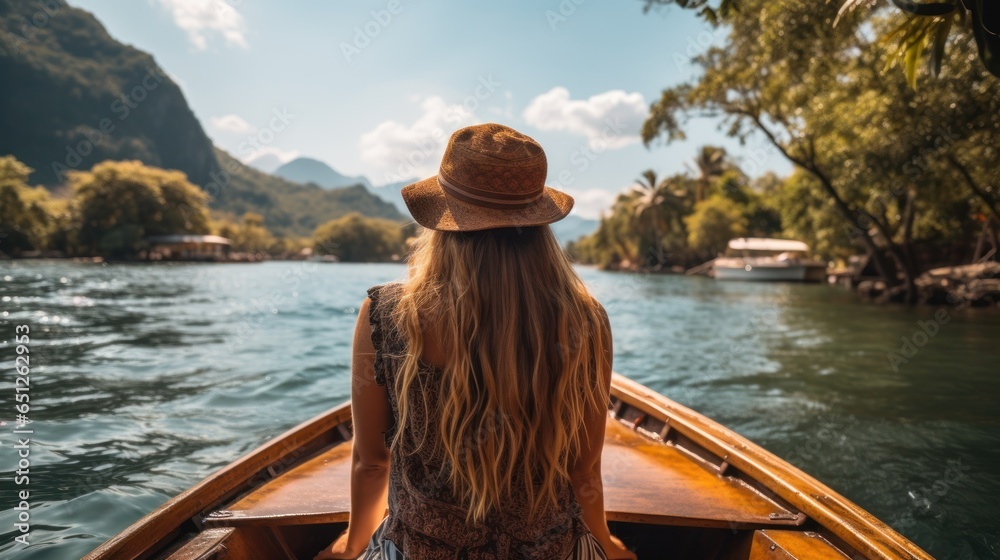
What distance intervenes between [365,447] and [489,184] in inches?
31.4

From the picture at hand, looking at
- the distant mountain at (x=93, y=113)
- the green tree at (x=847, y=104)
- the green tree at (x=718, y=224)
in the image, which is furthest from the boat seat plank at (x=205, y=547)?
the distant mountain at (x=93, y=113)

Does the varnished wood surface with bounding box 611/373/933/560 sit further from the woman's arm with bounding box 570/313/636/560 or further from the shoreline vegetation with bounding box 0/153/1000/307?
the shoreline vegetation with bounding box 0/153/1000/307

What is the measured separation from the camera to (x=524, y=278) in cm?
147

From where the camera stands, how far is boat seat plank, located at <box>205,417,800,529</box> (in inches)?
100

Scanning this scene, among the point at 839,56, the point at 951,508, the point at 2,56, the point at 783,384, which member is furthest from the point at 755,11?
the point at 2,56

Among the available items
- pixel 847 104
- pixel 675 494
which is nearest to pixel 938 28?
pixel 675 494

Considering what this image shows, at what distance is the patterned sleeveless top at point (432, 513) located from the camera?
1.49 meters

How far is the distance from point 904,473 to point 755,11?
11207 millimetres

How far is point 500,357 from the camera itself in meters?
1.42

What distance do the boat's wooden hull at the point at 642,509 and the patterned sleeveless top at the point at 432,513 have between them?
1145 mm

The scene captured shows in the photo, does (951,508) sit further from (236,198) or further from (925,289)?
(236,198)

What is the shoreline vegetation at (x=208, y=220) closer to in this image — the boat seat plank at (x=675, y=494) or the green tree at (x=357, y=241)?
the green tree at (x=357, y=241)

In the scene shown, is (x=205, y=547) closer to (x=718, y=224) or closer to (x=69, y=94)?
(x=718, y=224)

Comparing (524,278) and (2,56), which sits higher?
(2,56)
